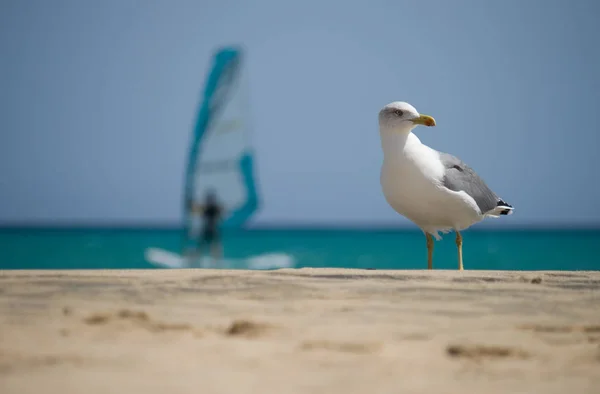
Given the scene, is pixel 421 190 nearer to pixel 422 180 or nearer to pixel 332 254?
pixel 422 180

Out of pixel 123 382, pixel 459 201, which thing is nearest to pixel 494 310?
pixel 123 382

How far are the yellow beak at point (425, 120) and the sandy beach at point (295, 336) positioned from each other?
2.36 metres

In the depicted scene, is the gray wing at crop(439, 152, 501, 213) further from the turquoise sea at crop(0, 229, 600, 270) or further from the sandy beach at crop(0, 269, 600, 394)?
the turquoise sea at crop(0, 229, 600, 270)

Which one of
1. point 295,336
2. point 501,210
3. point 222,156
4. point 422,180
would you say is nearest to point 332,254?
point 222,156

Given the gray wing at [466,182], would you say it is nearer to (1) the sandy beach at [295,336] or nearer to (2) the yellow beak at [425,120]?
(2) the yellow beak at [425,120]

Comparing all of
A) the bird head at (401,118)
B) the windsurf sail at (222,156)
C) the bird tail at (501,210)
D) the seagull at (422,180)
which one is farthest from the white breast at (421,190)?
the windsurf sail at (222,156)

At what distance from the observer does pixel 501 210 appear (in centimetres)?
666

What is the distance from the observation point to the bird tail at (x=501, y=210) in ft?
21.4

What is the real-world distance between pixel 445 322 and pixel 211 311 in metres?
0.86

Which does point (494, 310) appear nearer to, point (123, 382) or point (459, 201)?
point (123, 382)

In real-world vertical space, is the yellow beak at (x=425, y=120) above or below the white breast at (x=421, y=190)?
above

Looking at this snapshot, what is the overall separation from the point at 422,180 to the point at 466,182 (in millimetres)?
597

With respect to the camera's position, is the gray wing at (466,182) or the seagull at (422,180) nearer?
the seagull at (422,180)

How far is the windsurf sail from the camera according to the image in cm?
1508
